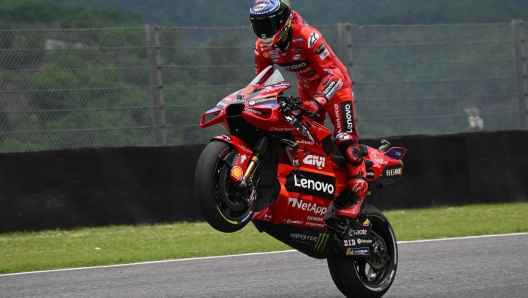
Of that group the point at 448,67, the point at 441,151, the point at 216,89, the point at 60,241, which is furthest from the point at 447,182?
the point at 60,241

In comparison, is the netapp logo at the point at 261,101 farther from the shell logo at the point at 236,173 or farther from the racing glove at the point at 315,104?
Answer: the shell logo at the point at 236,173

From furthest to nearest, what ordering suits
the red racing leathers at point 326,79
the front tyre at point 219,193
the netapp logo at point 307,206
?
1. the red racing leathers at point 326,79
2. the netapp logo at point 307,206
3. the front tyre at point 219,193

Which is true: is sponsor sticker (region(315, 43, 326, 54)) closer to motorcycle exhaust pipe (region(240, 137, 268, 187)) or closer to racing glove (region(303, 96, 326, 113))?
racing glove (region(303, 96, 326, 113))

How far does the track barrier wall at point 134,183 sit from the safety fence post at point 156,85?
1.23 feet

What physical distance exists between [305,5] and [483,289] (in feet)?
82.6

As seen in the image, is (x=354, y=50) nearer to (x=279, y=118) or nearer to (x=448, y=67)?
(x=448, y=67)

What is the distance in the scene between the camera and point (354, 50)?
11.9 metres

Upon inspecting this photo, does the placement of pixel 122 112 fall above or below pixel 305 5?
above

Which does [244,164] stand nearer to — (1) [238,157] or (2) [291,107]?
(1) [238,157]

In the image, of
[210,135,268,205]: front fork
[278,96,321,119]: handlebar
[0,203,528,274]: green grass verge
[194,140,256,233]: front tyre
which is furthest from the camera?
[0,203,528,274]: green grass verge

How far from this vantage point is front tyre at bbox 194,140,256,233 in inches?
202

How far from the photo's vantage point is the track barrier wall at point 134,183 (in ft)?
32.2

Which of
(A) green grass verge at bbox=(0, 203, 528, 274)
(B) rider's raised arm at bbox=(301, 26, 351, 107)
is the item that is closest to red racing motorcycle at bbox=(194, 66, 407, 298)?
(B) rider's raised arm at bbox=(301, 26, 351, 107)

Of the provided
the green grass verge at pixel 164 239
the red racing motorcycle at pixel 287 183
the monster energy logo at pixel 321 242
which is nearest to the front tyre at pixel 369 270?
the red racing motorcycle at pixel 287 183
